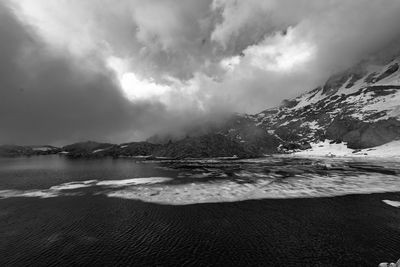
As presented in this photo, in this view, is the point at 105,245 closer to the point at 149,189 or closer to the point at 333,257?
the point at 333,257

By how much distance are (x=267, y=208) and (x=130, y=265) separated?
25.8m

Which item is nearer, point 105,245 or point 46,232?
point 105,245

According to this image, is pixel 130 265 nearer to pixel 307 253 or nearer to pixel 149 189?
pixel 307 253

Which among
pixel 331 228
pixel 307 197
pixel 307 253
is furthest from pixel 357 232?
pixel 307 197

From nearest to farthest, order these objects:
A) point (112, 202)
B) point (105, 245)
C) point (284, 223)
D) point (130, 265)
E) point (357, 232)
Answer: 1. point (130, 265)
2. point (105, 245)
3. point (357, 232)
4. point (284, 223)
5. point (112, 202)

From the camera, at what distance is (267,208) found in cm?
3750

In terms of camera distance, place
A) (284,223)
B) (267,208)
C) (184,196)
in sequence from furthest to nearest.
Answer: (184,196) → (267,208) → (284,223)

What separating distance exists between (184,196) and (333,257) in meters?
31.0

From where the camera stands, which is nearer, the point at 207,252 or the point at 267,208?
the point at 207,252

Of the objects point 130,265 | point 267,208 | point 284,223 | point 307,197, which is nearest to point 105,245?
point 130,265

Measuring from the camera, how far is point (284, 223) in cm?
3033

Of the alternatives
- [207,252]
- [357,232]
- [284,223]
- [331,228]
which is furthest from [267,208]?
[207,252]

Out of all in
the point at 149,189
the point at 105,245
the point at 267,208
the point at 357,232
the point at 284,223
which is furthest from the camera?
the point at 149,189

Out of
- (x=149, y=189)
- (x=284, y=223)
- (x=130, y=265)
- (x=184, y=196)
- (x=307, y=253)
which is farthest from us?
(x=149, y=189)
